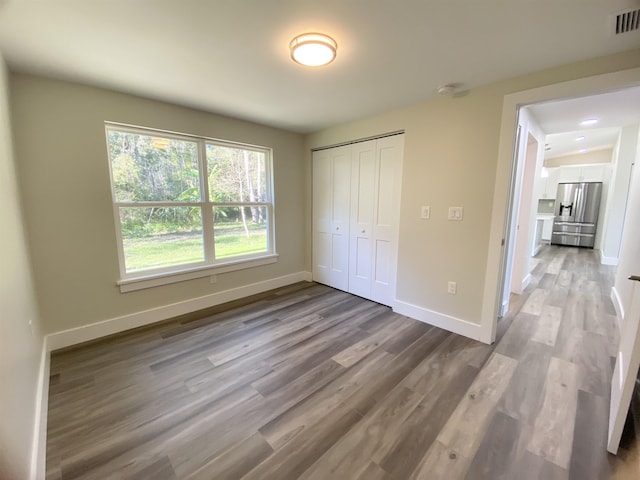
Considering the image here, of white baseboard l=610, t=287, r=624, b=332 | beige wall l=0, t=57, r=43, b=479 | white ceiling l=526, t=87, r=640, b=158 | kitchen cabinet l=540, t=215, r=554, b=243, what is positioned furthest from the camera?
kitchen cabinet l=540, t=215, r=554, b=243

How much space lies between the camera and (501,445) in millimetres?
1445

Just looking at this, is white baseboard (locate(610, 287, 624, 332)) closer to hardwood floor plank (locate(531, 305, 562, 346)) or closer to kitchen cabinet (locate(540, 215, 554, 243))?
hardwood floor plank (locate(531, 305, 562, 346))

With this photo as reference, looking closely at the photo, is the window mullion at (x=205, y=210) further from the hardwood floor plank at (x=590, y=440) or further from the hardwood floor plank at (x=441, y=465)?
the hardwood floor plank at (x=590, y=440)

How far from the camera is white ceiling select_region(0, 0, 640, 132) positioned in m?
1.36

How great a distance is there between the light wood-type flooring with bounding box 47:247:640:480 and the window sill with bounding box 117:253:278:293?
0.46m

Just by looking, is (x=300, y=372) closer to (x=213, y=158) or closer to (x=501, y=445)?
(x=501, y=445)

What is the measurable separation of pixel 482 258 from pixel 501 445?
1.47 metres

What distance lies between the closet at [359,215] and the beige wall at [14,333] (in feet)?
9.86

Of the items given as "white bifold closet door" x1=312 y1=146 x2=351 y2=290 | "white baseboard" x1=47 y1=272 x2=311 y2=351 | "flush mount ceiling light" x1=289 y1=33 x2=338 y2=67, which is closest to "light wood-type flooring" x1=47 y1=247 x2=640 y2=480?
"white baseboard" x1=47 y1=272 x2=311 y2=351

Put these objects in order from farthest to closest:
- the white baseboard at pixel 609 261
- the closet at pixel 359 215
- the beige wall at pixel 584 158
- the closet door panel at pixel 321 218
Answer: the beige wall at pixel 584 158 → the white baseboard at pixel 609 261 → the closet door panel at pixel 321 218 → the closet at pixel 359 215

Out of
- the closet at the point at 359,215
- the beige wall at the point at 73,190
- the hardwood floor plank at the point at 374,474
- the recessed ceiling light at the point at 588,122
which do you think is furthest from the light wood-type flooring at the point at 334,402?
the recessed ceiling light at the point at 588,122

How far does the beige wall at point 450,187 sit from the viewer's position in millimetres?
2303

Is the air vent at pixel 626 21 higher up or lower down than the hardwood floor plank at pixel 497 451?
higher up

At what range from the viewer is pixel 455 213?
8.40 feet
